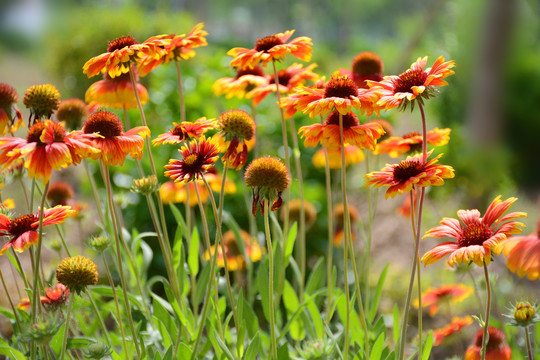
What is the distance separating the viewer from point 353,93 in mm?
1081

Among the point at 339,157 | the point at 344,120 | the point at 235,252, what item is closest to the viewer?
the point at 344,120

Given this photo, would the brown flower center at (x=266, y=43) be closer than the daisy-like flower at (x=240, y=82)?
Answer: Yes

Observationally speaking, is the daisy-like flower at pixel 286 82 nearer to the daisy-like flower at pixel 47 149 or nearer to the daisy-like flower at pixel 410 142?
the daisy-like flower at pixel 410 142

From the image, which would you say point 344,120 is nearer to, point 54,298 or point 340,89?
point 340,89

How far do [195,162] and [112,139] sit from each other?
0.55 feet

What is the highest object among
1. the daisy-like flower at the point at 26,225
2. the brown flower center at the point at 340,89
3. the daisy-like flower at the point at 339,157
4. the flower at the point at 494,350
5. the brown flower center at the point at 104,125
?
the brown flower center at the point at 340,89

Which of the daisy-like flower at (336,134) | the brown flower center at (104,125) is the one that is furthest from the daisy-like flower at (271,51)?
the brown flower center at (104,125)

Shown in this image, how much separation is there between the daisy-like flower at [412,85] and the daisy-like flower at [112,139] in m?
0.47

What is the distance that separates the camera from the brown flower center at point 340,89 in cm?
107

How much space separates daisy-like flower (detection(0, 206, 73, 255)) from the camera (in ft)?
3.52

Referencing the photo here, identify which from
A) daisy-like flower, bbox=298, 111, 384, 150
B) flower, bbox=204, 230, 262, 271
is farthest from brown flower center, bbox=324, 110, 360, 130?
flower, bbox=204, 230, 262, 271

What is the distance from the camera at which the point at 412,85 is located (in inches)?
41.9

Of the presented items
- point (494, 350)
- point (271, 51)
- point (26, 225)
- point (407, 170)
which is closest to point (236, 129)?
point (271, 51)

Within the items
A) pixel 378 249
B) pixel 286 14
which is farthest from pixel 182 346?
pixel 286 14
